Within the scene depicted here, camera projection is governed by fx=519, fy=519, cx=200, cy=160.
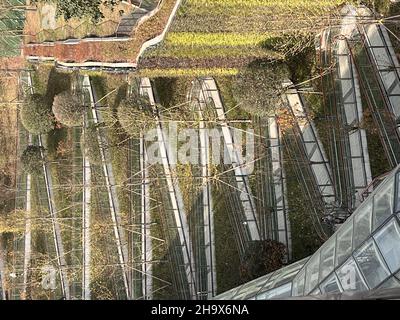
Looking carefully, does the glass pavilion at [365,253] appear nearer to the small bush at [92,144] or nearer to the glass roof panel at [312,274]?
the glass roof panel at [312,274]

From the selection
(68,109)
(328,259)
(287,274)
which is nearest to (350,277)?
(328,259)

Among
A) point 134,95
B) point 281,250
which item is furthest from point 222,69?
point 281,250

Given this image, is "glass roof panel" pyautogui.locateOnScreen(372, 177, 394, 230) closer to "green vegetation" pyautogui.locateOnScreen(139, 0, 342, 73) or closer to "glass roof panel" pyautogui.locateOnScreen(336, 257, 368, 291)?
"glass roof panel" pyautogui.locateOnScreen(336, 257, 368, 291)

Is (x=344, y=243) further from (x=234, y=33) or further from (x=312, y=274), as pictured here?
(x=234, y=33)

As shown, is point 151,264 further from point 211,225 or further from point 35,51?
point 35,51

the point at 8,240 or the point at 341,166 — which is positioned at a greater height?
the point at 8,240
